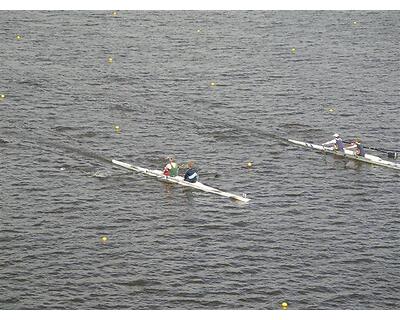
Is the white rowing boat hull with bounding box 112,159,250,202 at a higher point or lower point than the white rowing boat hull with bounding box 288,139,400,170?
lower

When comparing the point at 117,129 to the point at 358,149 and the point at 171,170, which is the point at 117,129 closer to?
the point at 171,170

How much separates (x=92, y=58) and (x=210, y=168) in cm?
2602

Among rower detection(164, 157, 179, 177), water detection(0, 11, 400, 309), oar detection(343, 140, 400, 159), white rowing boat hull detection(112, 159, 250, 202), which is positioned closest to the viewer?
water detection(0, 11, 400, 309)

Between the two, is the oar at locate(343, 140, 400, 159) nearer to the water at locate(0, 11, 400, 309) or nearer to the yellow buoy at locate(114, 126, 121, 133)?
the water at locate(0, 11, 400, 309)

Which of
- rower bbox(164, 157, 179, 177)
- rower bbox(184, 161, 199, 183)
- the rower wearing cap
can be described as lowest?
rower bbox(184, 161, 199, 183)

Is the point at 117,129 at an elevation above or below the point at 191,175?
above

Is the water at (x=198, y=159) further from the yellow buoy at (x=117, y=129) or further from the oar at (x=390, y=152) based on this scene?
the oar at (x=390, y=152)

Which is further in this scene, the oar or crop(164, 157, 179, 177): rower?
the oar

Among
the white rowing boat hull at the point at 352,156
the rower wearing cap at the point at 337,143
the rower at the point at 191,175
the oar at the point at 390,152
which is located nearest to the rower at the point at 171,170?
the rower at the point at 191,175

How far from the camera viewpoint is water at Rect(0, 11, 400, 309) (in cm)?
5962

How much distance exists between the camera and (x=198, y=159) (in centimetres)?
7644

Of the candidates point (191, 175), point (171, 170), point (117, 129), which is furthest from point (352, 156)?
point (117, 129)


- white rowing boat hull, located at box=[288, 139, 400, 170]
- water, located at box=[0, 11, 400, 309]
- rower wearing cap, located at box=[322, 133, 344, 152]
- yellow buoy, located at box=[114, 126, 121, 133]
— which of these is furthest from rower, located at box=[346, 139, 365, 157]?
yellow buoy, located at box=[114, 126, 121, 133]

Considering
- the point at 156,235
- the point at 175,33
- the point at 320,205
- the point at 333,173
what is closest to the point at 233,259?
the point at 156,235
